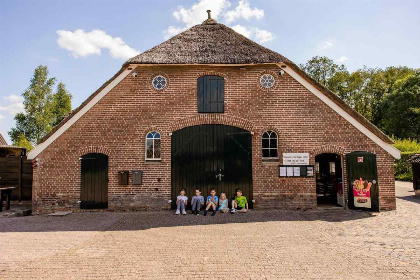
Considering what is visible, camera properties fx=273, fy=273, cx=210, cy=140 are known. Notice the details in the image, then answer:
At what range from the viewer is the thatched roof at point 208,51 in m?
10.8

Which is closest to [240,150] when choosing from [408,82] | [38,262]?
[38,262]

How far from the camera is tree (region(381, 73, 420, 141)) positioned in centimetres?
3244

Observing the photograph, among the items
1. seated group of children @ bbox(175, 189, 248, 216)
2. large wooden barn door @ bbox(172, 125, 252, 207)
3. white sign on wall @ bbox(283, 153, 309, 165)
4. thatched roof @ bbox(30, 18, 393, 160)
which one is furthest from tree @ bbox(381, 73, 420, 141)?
seated group of children @ bbox(175, 189, 248, 216)

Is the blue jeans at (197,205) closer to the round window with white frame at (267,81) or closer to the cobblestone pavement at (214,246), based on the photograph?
the cobblestone pavement at (214,246)

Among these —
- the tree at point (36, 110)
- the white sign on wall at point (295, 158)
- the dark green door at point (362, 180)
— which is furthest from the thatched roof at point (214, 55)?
the tree at point (36, 110)

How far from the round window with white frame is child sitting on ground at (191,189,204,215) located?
500 centimetres

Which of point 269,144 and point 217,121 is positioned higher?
point 217,121

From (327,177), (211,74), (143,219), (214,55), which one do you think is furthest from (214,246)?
(327,177)

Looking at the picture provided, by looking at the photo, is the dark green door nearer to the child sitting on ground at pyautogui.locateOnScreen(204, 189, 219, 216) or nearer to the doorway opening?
the doorway opening

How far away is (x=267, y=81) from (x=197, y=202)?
557 centimetres

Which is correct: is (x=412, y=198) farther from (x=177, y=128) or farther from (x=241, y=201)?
(x=177, y=128)

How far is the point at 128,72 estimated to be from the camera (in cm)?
1095

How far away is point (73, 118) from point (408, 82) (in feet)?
123

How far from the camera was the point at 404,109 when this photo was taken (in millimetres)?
33531
